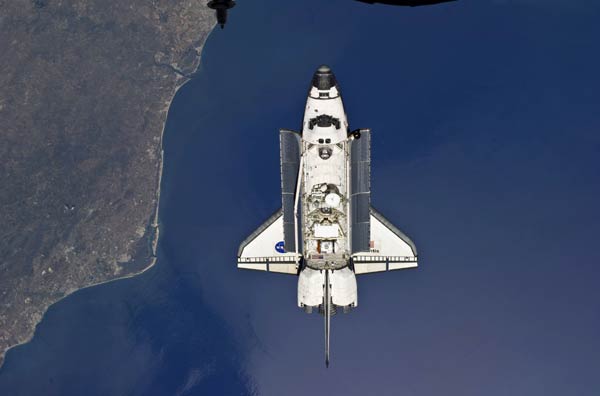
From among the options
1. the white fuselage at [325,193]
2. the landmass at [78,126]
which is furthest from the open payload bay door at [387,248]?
the landmass at [78,126]

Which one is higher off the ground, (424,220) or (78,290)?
(424,220)

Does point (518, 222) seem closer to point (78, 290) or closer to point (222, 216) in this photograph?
point (222, 216)

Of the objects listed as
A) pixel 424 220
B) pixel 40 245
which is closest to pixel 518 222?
pixel 424 220

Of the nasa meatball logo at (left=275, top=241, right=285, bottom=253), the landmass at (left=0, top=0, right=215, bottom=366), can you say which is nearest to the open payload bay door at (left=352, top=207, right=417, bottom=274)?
the nasa meatball logo at (left=275, top=241, right=285, bottom=253)

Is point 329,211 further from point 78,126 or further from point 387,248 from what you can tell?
point 78,126

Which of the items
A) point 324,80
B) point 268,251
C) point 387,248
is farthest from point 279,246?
point 324,80

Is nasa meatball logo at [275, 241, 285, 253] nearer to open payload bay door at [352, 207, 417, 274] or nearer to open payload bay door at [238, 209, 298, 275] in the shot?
open payload bay door at [238, 209, 298, 275]

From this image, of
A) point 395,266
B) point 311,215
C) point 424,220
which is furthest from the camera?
point 424,220
